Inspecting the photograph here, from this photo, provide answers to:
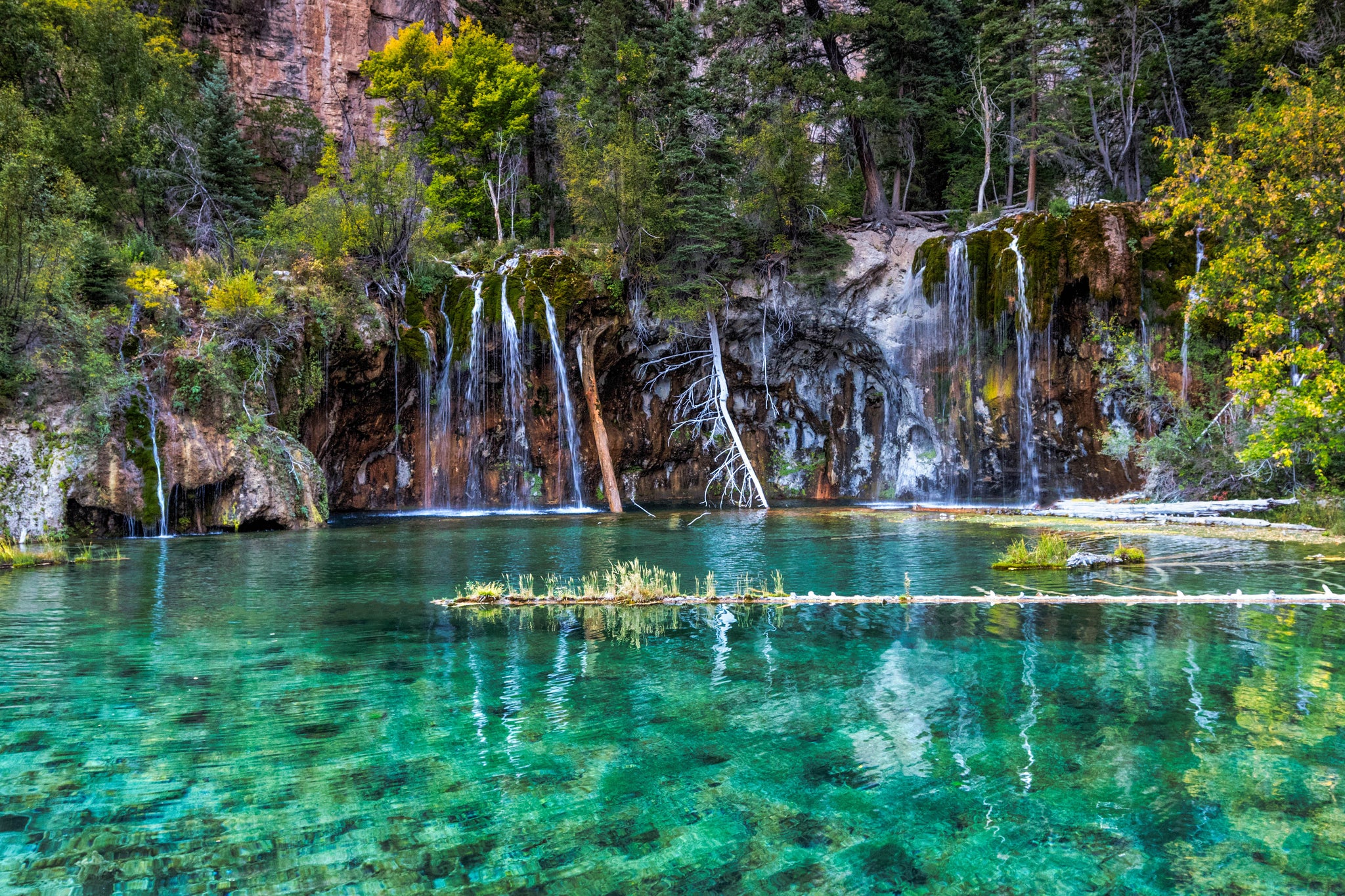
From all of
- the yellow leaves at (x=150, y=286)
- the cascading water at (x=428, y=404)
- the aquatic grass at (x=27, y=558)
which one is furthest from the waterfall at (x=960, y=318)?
the aquatic grass at (x=27, y=558)

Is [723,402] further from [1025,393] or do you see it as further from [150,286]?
[150,286]

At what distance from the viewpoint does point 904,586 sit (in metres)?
9.78

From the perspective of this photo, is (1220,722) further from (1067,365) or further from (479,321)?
(479,321)

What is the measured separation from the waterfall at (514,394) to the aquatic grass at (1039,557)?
1818 centimetres

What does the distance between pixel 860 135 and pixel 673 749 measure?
2717 cm

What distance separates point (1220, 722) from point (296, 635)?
25.9 ft

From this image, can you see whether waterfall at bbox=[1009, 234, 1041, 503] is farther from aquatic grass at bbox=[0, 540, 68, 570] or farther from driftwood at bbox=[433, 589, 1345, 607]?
aquatic grass at bbox=[0, 540, 68, 570]

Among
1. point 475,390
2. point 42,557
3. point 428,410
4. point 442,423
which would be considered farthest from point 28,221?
point 475,390

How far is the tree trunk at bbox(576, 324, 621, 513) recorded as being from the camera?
25125 mm

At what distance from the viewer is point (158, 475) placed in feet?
59.1

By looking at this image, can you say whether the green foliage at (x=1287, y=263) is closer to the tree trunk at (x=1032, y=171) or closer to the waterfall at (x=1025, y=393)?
the waterfall at (x=1025, y=393)

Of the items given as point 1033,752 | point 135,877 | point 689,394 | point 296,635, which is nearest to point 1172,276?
point 689,394

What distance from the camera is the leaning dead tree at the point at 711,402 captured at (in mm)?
25719

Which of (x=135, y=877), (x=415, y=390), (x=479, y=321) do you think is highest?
(x=479, y=321)
